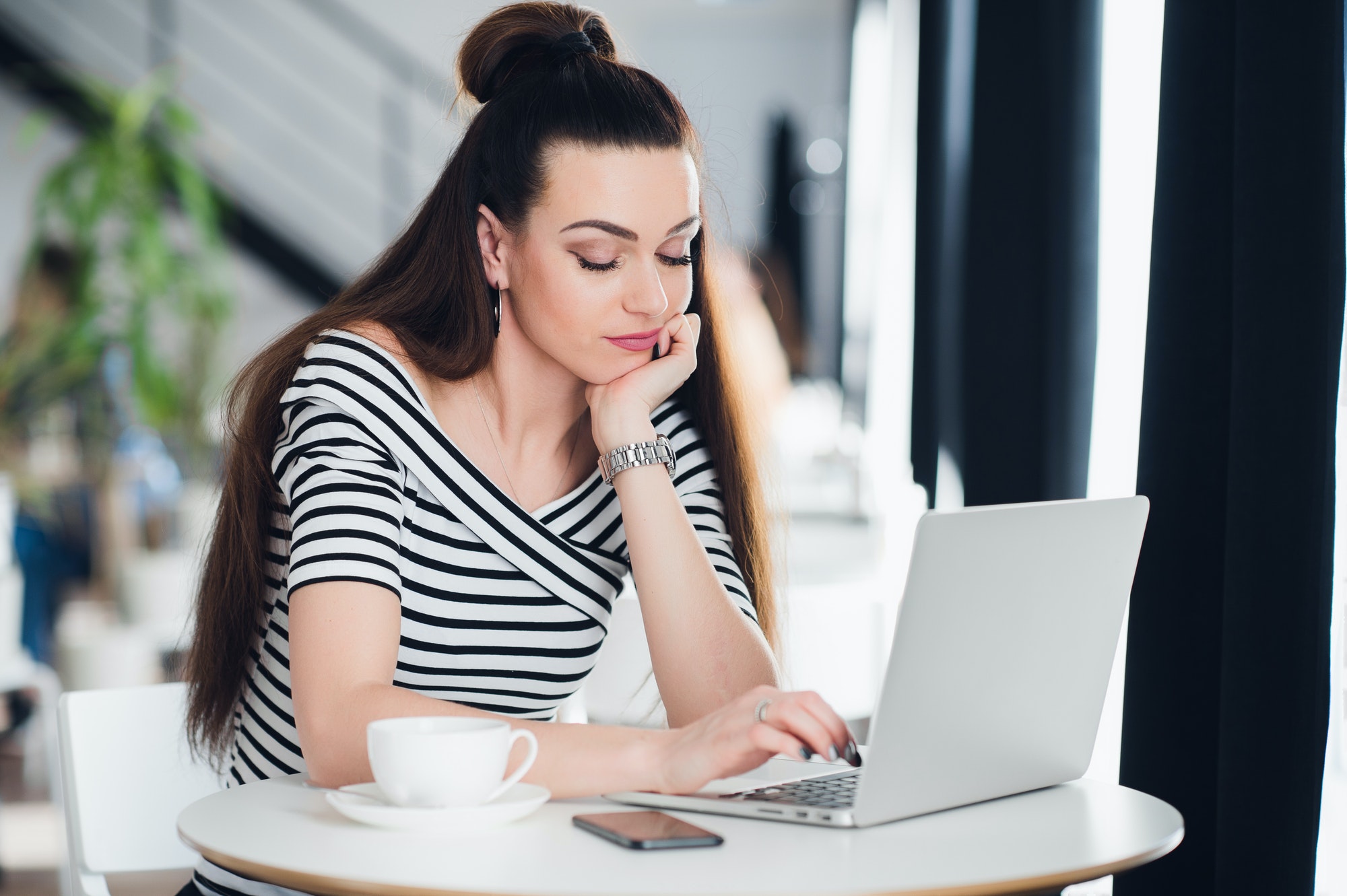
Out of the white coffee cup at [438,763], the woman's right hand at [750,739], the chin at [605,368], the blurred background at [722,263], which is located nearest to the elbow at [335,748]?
the white coffee cup at [438,763]

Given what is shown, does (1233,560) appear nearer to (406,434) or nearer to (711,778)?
(711,778)

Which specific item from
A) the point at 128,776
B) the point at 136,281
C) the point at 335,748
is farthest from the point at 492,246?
the point at 136,281

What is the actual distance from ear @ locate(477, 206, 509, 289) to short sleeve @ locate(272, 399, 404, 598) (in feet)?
0.84

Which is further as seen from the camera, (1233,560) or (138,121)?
(138,121)

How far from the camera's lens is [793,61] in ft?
26.9

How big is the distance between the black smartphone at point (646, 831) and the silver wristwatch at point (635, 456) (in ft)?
1.50

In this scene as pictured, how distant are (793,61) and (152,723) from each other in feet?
24.4

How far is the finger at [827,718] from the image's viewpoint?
0.93 meters

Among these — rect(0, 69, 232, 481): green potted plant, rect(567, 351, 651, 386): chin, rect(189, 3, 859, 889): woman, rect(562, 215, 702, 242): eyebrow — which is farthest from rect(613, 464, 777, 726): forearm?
rect(0, 69, 232, 481): green potted plant

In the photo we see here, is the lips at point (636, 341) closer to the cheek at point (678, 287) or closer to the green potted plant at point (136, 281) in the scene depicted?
the cheek at point (678, 287)

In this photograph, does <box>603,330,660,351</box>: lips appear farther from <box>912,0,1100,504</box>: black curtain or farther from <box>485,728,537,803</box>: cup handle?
<box>912,0,1100,504</box>: black curtain

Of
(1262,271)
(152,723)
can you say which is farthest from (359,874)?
(1262,271)

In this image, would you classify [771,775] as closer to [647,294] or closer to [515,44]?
[647,294]

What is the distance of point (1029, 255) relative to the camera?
2064 millimetres
